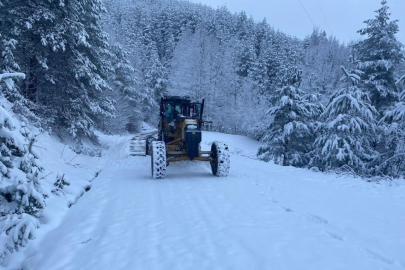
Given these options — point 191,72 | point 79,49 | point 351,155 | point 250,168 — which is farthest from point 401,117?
point 191,72

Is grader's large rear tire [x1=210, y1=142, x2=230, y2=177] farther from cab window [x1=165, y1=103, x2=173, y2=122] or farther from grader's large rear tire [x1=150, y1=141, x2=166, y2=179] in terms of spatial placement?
cab window [x1=165, y1=103, x2=173, y2=122]

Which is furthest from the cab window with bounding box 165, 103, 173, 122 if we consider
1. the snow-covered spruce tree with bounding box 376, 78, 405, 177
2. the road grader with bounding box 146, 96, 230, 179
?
the snow-covered spruce tree with bounding box 376, 78, 405, 177

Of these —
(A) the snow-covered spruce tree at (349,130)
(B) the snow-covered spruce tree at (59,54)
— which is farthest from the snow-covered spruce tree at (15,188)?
(A) the snow-covered spruce tree at (349,130)

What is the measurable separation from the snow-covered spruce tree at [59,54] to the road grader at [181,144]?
14.6ft

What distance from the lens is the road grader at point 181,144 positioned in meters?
8.44

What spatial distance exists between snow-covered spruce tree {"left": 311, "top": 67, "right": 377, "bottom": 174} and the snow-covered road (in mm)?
4987

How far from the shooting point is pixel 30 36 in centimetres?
1148

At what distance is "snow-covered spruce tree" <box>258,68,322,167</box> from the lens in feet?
53.2

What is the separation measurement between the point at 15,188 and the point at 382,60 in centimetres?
1941

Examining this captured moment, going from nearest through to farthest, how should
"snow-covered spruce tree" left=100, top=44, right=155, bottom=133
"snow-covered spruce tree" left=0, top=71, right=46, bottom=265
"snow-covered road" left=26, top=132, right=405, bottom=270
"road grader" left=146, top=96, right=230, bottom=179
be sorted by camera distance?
"snow-covered road" left=26, top=132, right=405, bottom=270
"snow-covered spruce tree" left=0, top=71, right=46, bottom=265
"road grader" left=146, top=96, right=230, bottom=179
"snow-covered spruce tree" left=100, top=44, right=155, bottom=133

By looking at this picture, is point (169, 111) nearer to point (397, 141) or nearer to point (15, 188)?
point (15, 188)

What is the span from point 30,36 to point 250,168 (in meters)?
10.2

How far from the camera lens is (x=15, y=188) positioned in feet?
13.0

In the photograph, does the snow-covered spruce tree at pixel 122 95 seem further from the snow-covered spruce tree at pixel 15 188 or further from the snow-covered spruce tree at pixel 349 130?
the snow-covered spruce tree at pixel 15 188
